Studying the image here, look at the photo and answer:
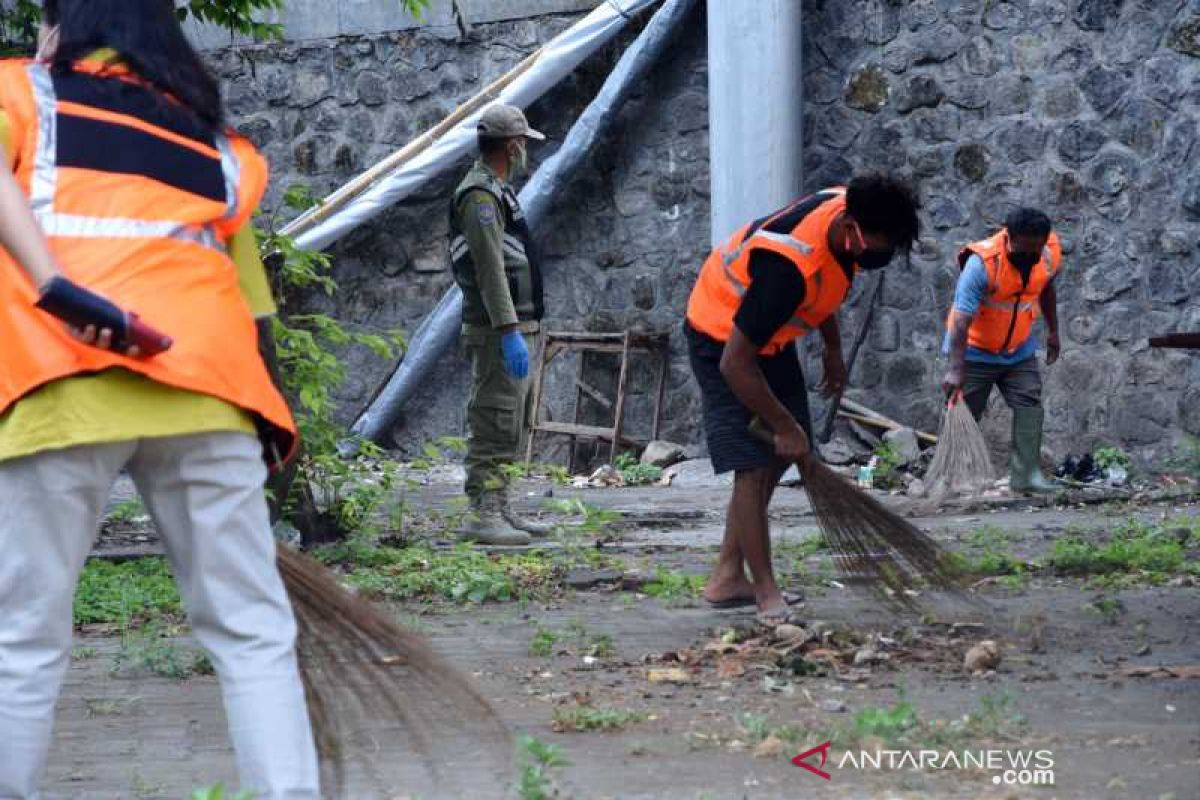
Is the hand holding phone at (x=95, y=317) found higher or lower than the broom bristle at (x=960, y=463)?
higher

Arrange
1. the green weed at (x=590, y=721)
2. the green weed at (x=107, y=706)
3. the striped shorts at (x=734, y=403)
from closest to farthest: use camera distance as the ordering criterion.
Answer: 1. the green weed at (x=590, y=721)
2. the green weed at (x=107, y=706)
3. the striped shorts at (x=734, y=403)

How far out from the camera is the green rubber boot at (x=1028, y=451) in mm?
9203

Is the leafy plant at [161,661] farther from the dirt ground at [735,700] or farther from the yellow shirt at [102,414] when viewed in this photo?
the yellow shirt at [102,414]

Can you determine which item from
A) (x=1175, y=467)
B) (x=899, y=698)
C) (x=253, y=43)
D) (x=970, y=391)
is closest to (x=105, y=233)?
(x=899, y=698)

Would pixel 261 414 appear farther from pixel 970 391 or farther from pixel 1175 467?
pixel 1175 467

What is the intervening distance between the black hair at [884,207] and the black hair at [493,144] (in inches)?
98.4

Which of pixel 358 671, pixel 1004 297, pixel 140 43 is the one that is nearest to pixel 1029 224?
pixel 1004 297

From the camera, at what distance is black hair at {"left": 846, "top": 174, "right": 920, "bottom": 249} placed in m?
5.26

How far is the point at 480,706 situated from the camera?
3.31 meters

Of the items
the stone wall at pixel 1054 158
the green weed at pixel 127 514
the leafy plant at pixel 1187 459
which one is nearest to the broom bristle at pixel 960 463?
the leafy plant at pixel 1187 459

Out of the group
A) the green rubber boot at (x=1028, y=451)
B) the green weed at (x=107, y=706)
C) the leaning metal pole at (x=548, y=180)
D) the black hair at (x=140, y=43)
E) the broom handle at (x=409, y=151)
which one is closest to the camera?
the black hair at (x=140, y=43)

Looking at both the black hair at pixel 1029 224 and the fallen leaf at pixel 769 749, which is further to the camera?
the black hair at pixel 1029 224

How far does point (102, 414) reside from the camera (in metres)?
2.79

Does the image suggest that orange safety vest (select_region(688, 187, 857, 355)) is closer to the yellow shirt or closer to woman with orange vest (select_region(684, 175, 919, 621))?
woman with orange vest (select_region(684, 175, 919, 621))
